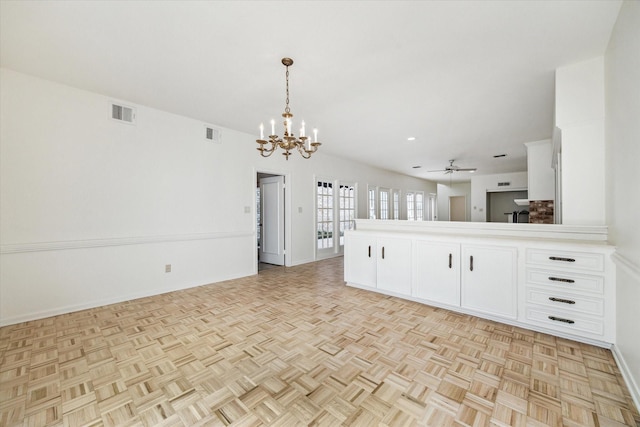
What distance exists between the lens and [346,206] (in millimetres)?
7410

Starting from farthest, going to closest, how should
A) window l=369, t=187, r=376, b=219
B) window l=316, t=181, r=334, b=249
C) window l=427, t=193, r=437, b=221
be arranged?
window l=427, t=193, r=437, b=221 < window l=369, t=187, r=376, b=219 < window l=316, t=181, r=334, b=249

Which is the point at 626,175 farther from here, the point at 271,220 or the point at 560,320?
the point at 271,220

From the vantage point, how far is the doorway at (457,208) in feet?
42.8

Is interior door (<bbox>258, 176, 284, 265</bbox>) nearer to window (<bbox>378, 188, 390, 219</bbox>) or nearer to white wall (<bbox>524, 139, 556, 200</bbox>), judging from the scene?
window (<bbox>378, 188, 390, 219</bbox>)

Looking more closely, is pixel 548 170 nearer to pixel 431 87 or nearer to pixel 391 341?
pixel 431 87

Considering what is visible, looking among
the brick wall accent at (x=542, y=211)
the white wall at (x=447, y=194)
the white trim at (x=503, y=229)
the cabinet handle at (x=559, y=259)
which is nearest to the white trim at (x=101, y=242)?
the white trim at (x=503, y=229)

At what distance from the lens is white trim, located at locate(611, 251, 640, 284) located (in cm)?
161

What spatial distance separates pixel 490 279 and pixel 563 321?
0.65 meters

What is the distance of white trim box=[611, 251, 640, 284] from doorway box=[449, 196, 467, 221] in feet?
38.5

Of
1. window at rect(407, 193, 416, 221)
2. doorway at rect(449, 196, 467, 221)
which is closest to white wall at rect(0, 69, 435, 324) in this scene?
window at rect(407, 193, 416, 221)

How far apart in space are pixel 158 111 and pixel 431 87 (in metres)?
3.74

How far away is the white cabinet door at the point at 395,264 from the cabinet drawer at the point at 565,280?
1.27 m

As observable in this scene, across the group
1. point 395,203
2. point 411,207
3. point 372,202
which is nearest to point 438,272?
point 372,202

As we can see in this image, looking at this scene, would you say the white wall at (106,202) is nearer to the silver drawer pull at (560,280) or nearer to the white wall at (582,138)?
the silver drawer pull at (560,280)
